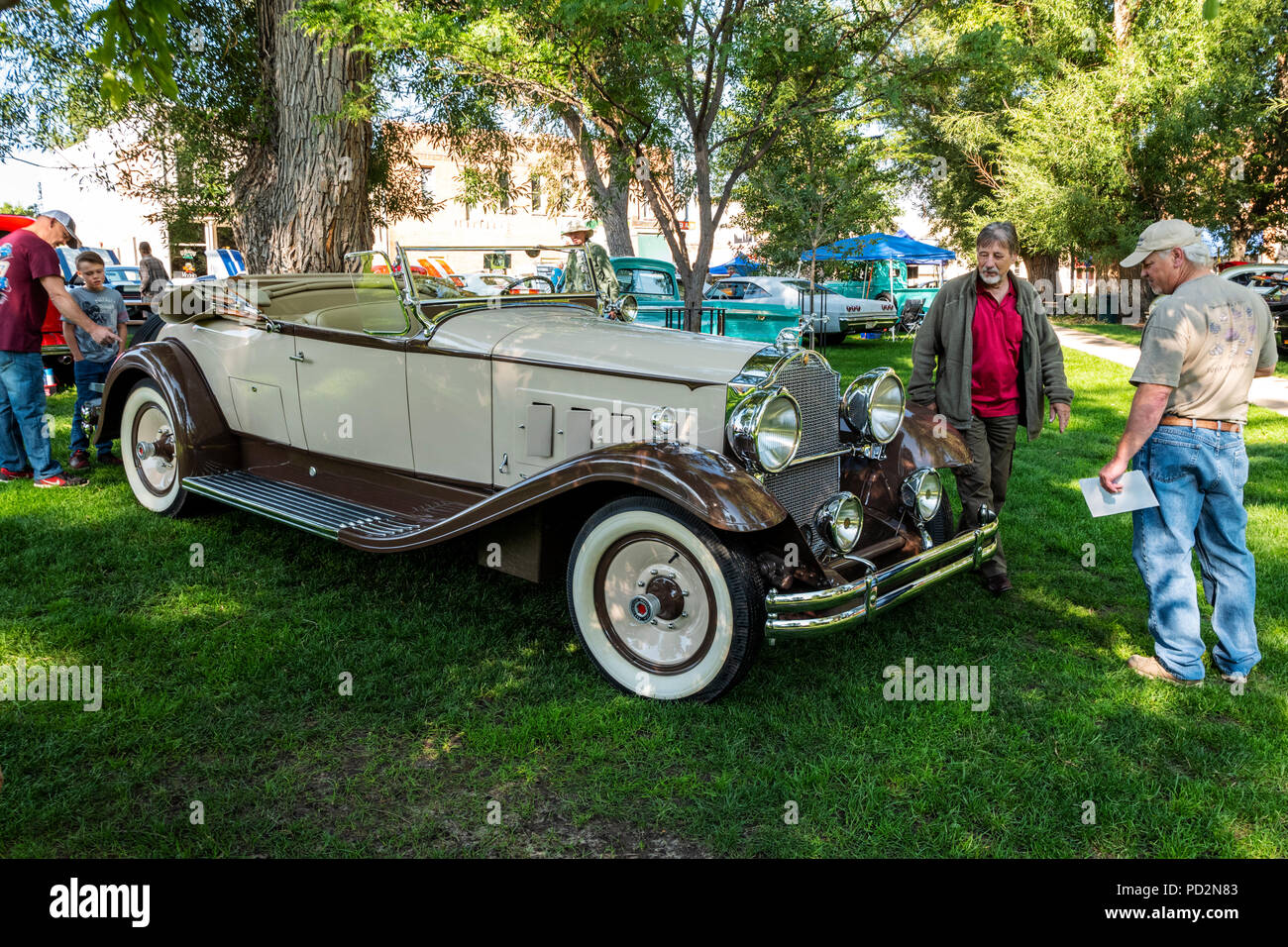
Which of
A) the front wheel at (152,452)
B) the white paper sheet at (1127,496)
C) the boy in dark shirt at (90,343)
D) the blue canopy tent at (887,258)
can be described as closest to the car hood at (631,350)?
the white paper sheet at (1127,496)

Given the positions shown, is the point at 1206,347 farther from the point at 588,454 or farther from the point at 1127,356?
the point at 1127,356

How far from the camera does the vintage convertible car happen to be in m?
3.34

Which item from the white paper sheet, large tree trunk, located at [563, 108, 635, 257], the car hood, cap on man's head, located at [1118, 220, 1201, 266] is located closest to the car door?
the car hood

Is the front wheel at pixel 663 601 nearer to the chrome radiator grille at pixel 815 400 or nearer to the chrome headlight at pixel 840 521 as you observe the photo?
the chrome headlight at pixel 840 521

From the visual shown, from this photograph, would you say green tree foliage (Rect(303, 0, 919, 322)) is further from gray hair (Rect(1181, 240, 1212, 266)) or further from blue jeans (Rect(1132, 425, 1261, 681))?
blue jeans (Rect(1132, 425, 1261, 681))

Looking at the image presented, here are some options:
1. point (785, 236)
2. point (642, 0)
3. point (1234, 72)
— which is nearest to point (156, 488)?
point (642, 0)

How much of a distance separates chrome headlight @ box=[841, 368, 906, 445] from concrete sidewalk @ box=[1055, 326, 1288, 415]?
8.25ft

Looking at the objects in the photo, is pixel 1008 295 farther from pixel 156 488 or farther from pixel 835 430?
pixel 156 488

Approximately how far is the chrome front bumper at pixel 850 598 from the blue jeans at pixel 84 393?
19.9 feet

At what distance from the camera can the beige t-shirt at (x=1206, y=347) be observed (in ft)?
10.9

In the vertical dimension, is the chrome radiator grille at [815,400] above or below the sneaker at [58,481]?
above

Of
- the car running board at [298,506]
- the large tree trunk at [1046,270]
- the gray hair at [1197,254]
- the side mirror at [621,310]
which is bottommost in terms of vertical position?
the car running board at [298,506]

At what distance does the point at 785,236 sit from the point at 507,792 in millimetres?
11489

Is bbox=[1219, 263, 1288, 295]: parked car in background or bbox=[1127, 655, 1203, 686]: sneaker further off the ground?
bbox=[1219, 263, 1288, 295]: parked car in background
